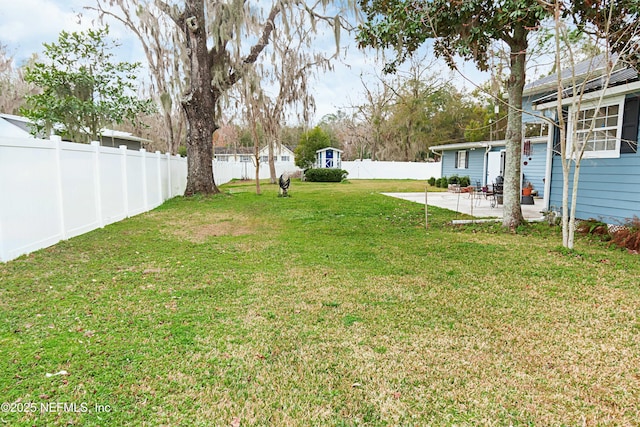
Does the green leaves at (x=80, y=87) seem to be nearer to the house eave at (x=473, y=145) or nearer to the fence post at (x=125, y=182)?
the fence post at (x=125, y=182)

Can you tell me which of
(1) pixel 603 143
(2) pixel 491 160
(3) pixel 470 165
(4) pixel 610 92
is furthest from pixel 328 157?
(4) pixel 610 92

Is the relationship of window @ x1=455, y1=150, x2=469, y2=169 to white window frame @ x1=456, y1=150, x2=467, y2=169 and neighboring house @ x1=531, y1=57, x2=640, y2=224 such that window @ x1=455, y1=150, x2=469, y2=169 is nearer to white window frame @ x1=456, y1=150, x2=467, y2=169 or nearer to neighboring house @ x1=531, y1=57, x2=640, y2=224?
white window frame @ x1=456, y1=150, x2=467, y2=169

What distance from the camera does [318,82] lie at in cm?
1798

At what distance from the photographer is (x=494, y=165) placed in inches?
588

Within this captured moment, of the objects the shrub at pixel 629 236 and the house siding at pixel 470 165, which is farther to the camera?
the house siding at pixel 470 165

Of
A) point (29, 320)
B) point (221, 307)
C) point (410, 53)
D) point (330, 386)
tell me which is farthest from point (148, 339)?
point (410, 53)

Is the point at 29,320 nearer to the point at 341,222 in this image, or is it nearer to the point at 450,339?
the point at 450,339

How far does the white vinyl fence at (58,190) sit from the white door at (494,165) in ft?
42.7

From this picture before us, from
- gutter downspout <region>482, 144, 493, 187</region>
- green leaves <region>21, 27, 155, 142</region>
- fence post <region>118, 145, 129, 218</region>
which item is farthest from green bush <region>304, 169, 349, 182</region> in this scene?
fence post <region>118, 145, 129, 218</region>

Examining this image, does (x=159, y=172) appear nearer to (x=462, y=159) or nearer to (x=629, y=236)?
(x=629, y=236)

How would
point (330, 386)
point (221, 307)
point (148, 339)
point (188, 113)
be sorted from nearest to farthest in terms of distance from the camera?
point (330, 386) → point (148, 339) → point (221, 307) → point (188, 113)

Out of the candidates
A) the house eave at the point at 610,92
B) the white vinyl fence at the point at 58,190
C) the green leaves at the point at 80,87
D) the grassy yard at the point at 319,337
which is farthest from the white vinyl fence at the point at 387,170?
the grassy yard at the point at 319,337

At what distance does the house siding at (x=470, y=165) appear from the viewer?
16578mm

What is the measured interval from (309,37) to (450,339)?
15596 millimetres
